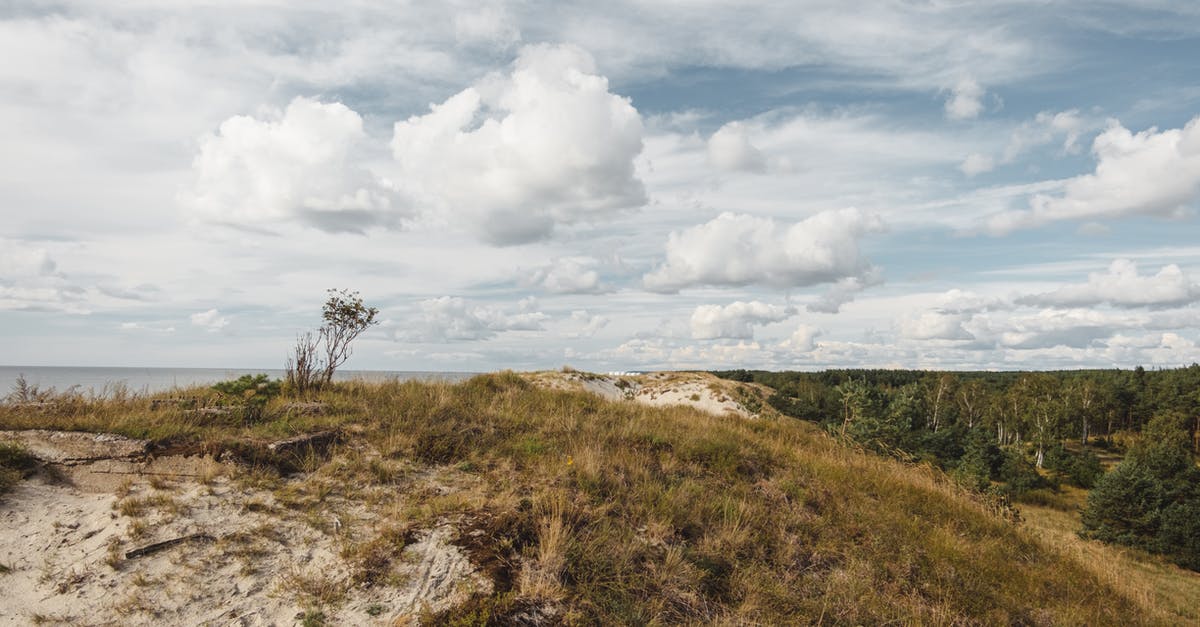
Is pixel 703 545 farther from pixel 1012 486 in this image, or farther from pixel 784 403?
pixel 1012 486

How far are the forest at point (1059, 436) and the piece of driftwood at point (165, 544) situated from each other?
43.3 ft

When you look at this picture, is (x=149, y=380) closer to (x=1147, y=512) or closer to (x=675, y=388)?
(x=675, y=388)

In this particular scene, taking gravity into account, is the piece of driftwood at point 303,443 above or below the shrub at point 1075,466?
above

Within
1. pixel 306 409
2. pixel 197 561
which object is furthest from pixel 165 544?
pixel 306 409

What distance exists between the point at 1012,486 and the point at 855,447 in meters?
52.7

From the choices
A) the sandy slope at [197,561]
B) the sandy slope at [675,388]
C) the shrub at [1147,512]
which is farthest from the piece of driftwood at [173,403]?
the shrub at [1147,512]

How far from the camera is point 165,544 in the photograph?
530 centimetres

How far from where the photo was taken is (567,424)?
9.80 m

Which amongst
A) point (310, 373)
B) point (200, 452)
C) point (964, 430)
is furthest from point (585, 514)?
point (964, 430)

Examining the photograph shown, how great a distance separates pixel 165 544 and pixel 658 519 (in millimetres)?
4974

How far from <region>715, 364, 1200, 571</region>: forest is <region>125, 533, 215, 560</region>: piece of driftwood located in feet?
43.3

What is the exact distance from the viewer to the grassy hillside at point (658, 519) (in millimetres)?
5410

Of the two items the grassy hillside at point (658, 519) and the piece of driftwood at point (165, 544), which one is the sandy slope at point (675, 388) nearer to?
the grassy hillside at point (658, 519)

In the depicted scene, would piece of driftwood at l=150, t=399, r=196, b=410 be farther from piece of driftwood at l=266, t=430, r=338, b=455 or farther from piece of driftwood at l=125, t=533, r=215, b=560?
piece of driftwood at l=125, t=533, r=215, b=560
